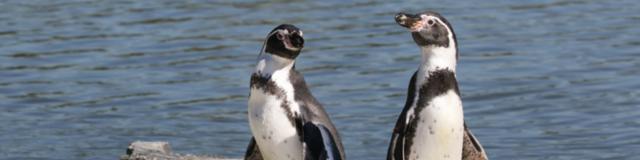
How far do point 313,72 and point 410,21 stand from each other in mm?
6947

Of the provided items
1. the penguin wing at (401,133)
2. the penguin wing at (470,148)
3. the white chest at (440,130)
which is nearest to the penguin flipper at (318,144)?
the penguin wing at (401,133)

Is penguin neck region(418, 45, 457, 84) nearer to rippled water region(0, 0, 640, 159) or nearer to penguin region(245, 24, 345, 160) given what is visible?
penguin region(245, 24, 345, 160)

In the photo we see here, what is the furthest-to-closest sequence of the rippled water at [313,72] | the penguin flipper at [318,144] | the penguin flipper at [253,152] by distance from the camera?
the rippled water at [313,72], the penguin flipper at [253,152], the penguin flipper at [318,144]

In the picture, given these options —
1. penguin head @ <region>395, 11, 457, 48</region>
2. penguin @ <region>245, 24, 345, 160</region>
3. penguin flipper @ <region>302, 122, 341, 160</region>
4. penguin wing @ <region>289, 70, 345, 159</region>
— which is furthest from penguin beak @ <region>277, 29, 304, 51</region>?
penguin head @ <region>395, 11, 457, 48</region>

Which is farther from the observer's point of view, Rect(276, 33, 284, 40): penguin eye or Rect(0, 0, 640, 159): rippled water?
Rect(0, 0, 640, 159): rippled water

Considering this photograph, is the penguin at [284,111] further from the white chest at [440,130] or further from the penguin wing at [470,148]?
the penguin wing at [470,148]

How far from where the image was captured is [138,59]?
1883 centimetres

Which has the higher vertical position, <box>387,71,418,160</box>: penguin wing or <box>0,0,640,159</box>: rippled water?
<box>387,71,418,160</box>: penguin wing

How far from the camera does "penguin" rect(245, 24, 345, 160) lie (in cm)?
1128

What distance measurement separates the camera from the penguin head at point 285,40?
11297mm

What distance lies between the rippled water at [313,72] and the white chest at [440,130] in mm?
3623

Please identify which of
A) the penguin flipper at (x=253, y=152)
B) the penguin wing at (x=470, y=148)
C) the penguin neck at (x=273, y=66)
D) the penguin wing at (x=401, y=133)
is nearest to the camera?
the penguin wing at (x=401, y=133)

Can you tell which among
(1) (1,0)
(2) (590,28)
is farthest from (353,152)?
(1) (1,0)

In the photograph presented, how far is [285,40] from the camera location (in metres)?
11.3
